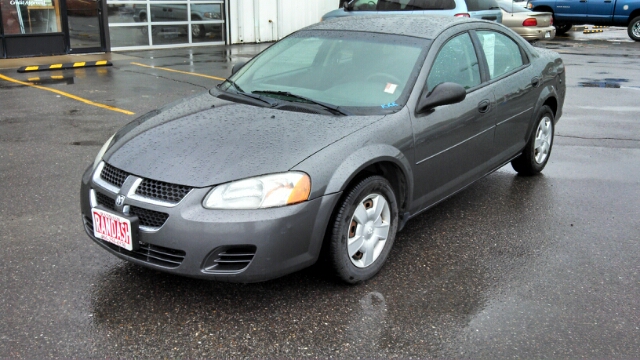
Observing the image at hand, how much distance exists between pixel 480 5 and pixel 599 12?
9.61 metres

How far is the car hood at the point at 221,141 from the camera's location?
3428 mm

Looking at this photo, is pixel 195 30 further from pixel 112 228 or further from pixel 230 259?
pixel 230 259

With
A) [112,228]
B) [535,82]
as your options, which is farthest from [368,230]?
[535,82]

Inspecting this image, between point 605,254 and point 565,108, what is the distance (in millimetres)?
5656

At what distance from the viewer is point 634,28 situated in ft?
68.3

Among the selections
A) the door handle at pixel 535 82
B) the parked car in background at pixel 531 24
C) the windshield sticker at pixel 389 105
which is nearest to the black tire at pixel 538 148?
the door handle at pixel 535 82

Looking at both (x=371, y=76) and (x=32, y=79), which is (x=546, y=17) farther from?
(x=371, y=76)

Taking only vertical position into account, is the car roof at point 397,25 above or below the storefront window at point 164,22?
above

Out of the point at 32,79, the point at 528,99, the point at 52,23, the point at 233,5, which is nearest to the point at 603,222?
the point at 528,99

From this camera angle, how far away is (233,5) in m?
17.1

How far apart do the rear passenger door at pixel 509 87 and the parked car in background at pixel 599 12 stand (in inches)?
690

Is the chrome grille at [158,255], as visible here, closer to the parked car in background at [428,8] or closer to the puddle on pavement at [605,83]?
the parked car in background at [428,8]

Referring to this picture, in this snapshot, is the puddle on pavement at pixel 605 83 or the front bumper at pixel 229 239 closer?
the front bumper at pixel 229 239

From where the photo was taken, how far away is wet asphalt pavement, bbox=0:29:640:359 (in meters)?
3.24
